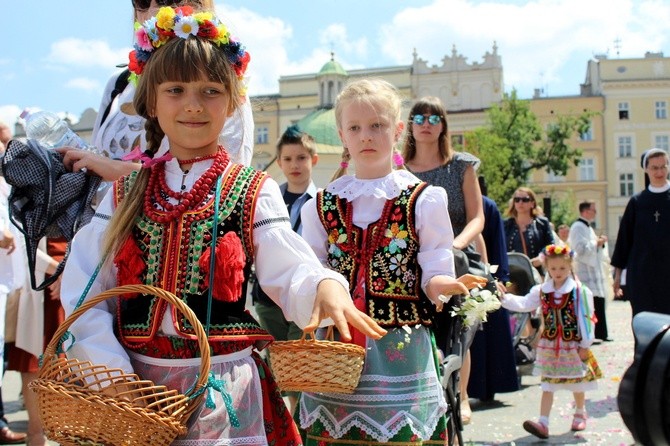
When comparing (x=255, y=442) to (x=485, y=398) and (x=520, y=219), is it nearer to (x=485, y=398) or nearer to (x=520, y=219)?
(x=485, y=398)

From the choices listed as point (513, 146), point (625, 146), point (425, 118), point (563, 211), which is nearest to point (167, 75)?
point (425, 118)

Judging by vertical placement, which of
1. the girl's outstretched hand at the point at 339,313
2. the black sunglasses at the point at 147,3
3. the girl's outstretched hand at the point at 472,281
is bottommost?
the girl's outstretched hand at the point at 339,313

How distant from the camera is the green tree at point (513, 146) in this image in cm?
4128

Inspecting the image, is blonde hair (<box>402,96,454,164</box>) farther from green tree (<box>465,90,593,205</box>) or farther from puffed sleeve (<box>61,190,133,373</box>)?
green tree (<box>465,90,593,205</box>)

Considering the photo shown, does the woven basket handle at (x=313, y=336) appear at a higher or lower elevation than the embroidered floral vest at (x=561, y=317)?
higher

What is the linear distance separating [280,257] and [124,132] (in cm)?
110

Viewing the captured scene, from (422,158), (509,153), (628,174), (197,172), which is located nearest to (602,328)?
(422,158)

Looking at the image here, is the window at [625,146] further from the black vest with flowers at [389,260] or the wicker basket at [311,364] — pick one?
the wicker basket at [311,364]

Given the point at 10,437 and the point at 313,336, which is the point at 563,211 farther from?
Answer: the point at 313,336

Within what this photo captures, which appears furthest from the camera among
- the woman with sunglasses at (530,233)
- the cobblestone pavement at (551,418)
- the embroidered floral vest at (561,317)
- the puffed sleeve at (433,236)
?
the woman with sunglasses at (530,233)

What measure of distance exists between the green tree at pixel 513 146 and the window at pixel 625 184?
1200 centimetres

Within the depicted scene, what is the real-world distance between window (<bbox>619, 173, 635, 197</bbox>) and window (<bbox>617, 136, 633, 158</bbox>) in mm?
1470

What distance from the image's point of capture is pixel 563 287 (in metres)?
7.15

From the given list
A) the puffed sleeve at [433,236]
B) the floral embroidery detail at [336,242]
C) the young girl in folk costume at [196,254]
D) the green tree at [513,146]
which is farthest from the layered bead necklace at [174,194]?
the green tree at [513,146]
